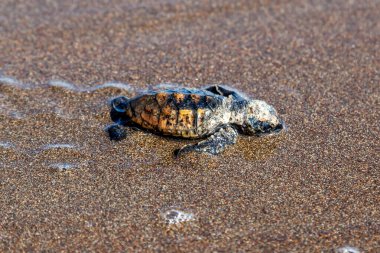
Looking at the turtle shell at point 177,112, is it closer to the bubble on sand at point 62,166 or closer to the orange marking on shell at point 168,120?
the orange marking on shell at point 168,120

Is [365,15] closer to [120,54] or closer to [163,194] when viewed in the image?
[120,54]

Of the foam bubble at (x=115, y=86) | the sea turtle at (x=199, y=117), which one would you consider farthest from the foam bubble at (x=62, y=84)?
the sea turtle at (x=199, y=117)

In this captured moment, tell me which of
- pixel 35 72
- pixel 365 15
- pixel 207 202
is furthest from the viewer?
pixel 365 15

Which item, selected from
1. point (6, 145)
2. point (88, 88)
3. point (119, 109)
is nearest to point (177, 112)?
point (119, 109)

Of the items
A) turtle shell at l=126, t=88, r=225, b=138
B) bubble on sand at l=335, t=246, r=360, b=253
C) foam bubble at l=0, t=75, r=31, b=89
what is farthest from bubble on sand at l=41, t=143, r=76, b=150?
bubble on sand at l=335, t=246, r=360, b=253

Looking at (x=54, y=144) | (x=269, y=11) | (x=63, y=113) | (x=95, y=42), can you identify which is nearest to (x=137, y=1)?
(x=95, y=42)
